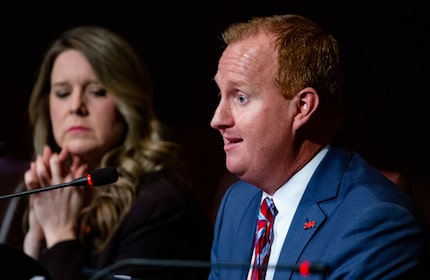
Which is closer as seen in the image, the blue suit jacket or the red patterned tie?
the blue suit jacket

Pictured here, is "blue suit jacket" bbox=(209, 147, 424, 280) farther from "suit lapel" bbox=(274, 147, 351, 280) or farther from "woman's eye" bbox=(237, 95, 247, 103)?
"woman's eye" bbox=(237, 95, 247, 103)

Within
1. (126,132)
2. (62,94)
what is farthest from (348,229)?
(62,94)

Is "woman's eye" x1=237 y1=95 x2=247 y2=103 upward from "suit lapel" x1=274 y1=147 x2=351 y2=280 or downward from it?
upward

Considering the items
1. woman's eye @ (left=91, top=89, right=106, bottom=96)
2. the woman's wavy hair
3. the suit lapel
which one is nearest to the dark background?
the woman's wavy hair

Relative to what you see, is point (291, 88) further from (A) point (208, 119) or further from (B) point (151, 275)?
(A) point (208, 119)

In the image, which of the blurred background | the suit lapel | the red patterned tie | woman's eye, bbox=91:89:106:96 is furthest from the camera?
the blurred background

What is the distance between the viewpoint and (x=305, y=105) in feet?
7.70

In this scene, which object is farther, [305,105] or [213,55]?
[213,55]

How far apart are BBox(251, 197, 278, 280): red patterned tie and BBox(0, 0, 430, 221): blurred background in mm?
912

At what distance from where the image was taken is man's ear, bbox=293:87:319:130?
233 centimetres

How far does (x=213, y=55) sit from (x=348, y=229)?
1.94 metres

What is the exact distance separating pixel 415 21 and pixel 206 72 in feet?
3.33

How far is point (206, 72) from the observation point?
405 centimetres

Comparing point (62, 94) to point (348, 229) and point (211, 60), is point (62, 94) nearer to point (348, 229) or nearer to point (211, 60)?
point (211, 60)
